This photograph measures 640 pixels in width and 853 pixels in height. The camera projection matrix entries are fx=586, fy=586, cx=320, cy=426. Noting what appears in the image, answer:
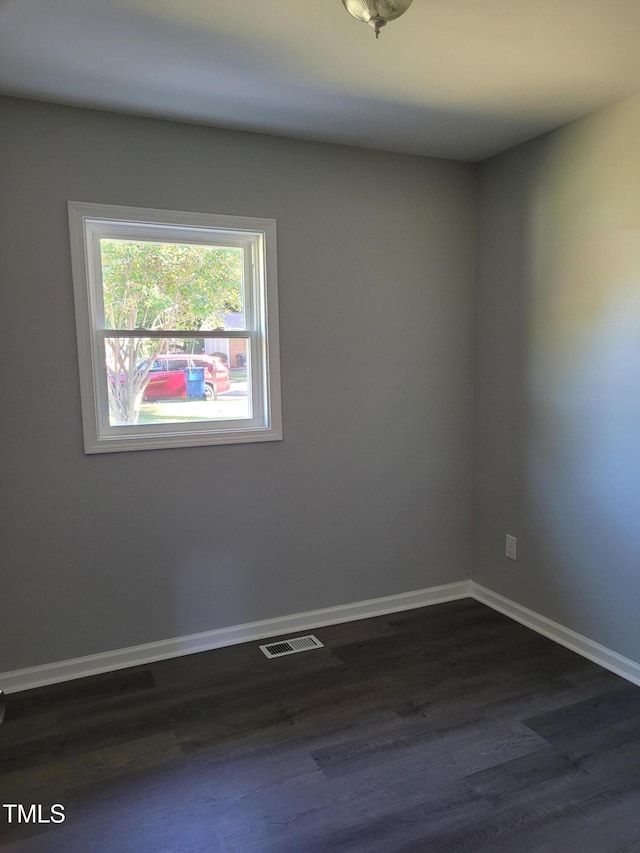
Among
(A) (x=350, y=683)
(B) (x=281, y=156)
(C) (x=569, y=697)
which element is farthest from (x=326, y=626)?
(B) (x=281, y=156)

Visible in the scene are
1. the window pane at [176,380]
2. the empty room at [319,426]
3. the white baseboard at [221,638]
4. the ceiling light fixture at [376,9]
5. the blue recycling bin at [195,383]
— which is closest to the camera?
the ceiling light fixture at [376,9]

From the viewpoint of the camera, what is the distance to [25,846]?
1.77 meters

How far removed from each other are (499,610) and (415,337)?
1.64m

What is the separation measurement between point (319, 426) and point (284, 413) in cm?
21

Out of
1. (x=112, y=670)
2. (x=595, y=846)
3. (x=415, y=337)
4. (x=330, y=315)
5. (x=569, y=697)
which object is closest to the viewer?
(x=595, y=846)

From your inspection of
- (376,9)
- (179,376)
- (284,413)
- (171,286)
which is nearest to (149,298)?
(171,286)

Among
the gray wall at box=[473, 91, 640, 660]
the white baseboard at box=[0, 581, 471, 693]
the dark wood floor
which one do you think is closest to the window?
the white baseboard at box=[0, 581, 471, 693]

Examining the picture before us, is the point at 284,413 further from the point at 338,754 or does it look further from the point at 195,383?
the point at 338,754

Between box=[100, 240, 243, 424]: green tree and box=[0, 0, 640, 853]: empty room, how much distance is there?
1 centimetres

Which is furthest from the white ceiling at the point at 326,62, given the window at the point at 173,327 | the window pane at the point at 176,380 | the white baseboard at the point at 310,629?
the white baseboard at the point at 310,629

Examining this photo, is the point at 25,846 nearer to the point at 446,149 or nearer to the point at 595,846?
the point at 595,846

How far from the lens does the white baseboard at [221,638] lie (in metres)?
2.65

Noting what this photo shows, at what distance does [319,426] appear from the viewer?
313cm

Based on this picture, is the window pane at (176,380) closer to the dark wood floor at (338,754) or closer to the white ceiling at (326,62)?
the white ceiling at (326,62)
